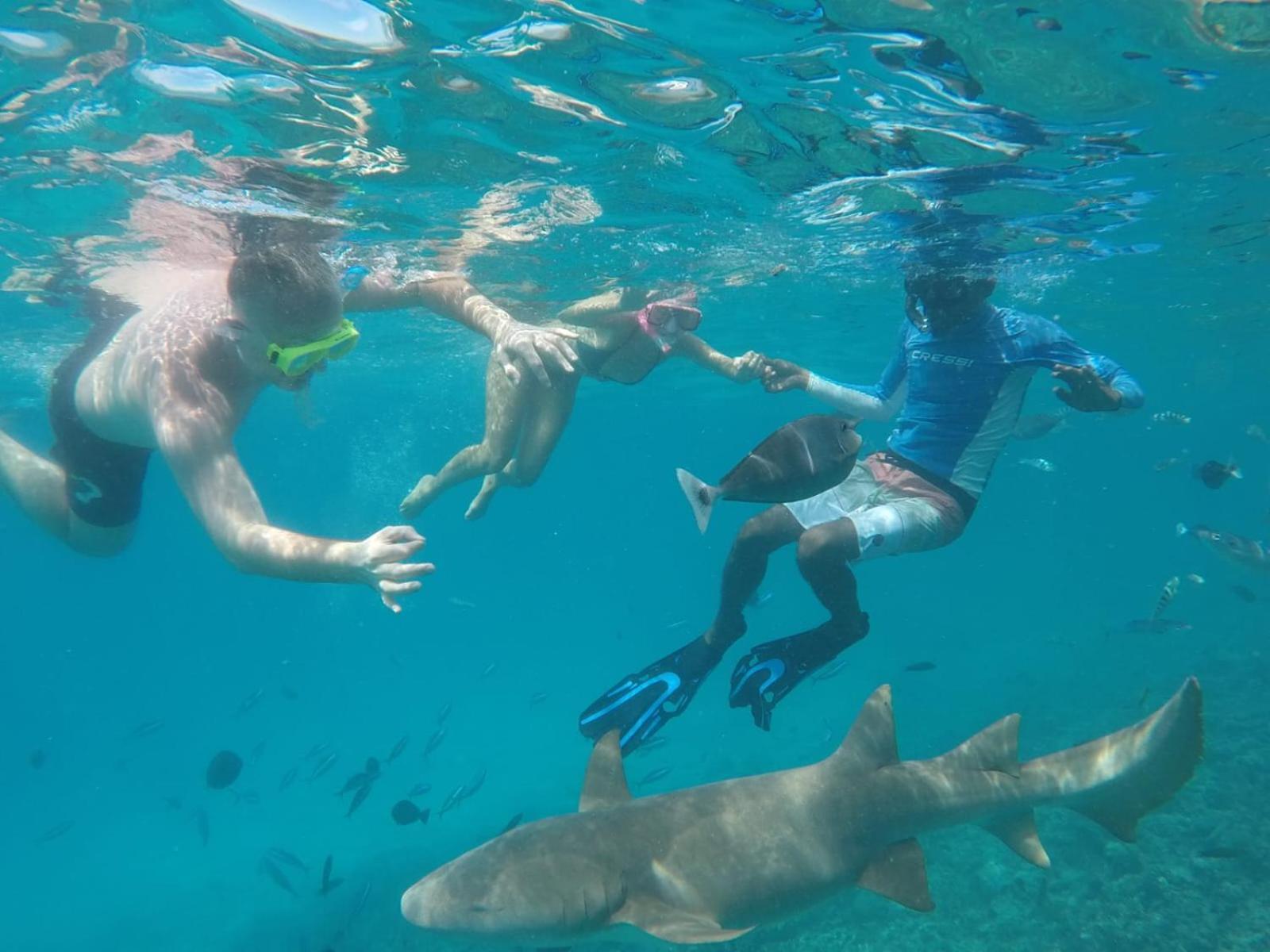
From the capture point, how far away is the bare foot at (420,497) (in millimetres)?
10594

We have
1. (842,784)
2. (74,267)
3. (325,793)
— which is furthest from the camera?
(325,793)

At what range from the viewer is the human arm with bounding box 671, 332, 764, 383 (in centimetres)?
848

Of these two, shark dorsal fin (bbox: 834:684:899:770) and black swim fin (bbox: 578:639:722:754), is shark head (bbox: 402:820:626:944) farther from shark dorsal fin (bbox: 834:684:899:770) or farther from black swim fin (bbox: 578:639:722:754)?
shark dorsal fin (bbox: 834:684:899:770)

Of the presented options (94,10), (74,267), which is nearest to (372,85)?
(94,10)

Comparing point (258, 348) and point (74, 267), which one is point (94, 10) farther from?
point (74, 267)

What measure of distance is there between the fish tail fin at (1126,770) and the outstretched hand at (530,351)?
15.7 ft

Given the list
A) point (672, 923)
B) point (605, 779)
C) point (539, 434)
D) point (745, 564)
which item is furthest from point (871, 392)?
point (672, 923)

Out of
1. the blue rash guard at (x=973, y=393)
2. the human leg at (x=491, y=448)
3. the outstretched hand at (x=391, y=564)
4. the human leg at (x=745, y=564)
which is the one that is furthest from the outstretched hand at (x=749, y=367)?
the outstretched hand at (x=391, y=564)

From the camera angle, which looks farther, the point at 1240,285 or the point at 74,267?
the point at 1240,285

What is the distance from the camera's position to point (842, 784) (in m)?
5.12

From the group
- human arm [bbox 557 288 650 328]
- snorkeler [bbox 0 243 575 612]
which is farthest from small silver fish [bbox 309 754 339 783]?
human arm [bbox 557 288 650 328]

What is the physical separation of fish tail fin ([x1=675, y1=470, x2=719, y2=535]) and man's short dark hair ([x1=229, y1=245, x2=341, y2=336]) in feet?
8.52

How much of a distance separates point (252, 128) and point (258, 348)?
15.1 feet

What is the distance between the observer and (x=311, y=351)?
4.76 meters
